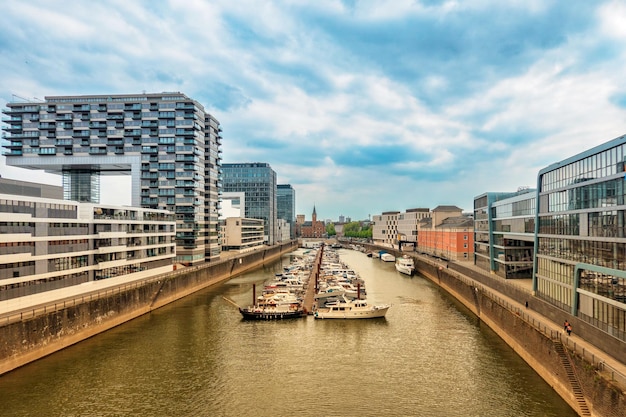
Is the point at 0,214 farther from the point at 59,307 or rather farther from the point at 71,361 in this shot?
the point at 71,361

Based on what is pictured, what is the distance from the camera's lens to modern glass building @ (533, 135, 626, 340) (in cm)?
2906

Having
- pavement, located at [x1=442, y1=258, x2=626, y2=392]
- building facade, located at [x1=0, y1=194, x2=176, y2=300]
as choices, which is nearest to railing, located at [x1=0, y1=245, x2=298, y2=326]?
building facade, located at [x1=0, y1=194, x2=176, y2=300]

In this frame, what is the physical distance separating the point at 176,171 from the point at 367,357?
75786 millimetres

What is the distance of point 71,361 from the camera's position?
37.0m

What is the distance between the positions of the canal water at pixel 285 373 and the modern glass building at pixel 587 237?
748 centimetres

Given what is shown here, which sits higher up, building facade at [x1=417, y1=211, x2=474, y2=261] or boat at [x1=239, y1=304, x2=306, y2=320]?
building facade at [x1=417, y1=211, x2=474, y2=261]

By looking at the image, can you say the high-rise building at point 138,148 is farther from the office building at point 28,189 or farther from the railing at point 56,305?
the railing at point 56,305

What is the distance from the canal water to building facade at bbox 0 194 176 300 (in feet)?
31.4

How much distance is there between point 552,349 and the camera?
98.6 feet

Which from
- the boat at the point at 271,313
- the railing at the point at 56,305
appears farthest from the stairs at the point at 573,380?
the railing at the point at 56,305

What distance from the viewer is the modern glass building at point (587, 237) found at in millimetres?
29062

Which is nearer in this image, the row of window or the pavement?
the pavement

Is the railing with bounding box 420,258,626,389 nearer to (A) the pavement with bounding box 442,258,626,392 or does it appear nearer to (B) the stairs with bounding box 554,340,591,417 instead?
(A) the pavement with bounding box 442,258,626,392

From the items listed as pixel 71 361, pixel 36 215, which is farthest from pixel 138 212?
pixel 71 361
